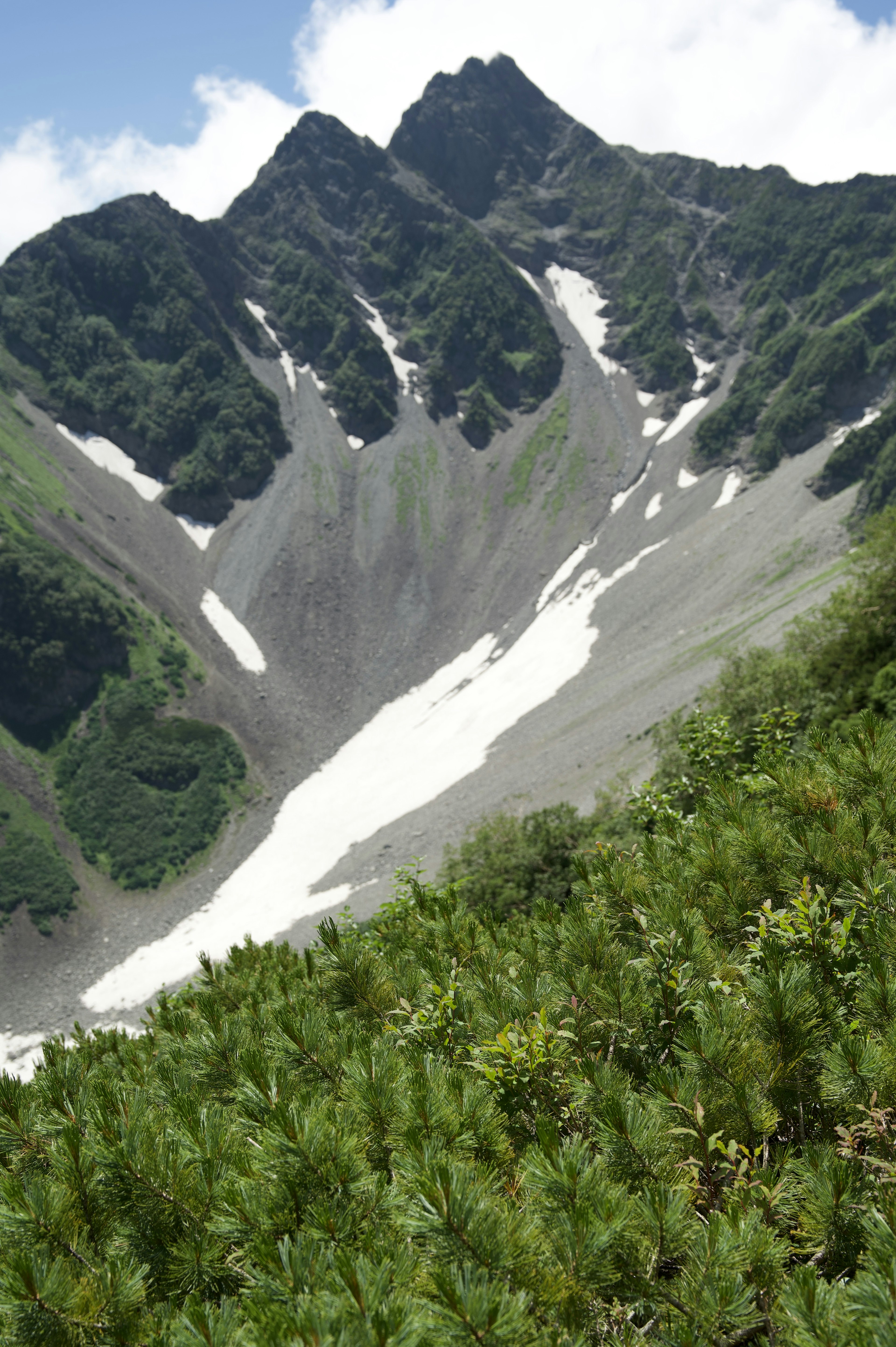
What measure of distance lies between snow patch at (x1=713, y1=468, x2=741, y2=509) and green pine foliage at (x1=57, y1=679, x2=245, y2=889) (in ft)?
288

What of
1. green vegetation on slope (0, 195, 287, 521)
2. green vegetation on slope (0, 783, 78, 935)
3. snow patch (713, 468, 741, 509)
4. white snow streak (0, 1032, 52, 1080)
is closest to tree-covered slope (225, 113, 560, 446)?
green vegetation on slope (0, 195, 287, 521)

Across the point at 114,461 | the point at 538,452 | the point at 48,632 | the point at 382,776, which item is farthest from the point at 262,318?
the point at 382,776

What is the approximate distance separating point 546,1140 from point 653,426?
544 ft

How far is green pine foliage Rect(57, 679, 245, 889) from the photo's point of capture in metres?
85.7

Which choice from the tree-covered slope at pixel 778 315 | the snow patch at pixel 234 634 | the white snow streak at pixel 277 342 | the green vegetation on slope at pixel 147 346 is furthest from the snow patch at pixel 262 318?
the snow patch at pixel 234 634

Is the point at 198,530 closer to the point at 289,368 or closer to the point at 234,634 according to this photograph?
the point at 234,634

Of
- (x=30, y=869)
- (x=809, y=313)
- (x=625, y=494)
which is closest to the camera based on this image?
(x=30, y=869)

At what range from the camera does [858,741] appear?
21.8ft

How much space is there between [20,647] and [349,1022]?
10941cm

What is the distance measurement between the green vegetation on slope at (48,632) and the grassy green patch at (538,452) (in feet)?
259

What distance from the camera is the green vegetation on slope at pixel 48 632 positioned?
321 ft

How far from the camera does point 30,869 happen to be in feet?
259

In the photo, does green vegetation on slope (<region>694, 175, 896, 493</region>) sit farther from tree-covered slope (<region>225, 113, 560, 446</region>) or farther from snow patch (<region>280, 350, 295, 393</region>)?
snow patch (<region>280, 350, 295, 393</region>)

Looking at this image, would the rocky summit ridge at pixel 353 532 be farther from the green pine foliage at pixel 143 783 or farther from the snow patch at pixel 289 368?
the snow patch at pixel 289 368
